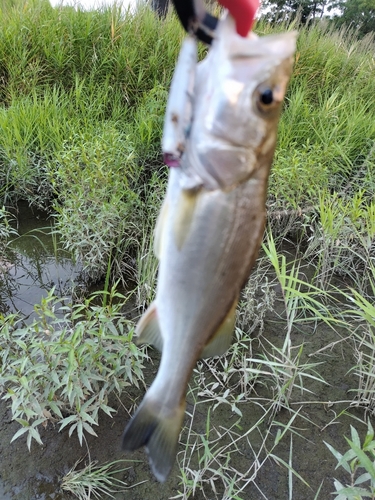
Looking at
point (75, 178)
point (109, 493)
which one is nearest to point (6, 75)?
point (75, 178)

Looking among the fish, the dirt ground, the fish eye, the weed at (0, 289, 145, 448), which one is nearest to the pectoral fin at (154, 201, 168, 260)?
the fish

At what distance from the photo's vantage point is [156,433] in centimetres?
93

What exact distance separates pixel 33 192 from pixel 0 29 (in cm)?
229

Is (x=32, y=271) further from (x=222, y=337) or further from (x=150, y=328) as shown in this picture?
(x=222, y=337)

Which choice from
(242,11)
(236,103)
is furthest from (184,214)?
(242,11)

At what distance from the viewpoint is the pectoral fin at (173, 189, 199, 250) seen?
0.83 meters

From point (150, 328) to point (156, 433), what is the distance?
0.81 ft

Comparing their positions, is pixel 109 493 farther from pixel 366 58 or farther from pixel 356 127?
pixel 366 58

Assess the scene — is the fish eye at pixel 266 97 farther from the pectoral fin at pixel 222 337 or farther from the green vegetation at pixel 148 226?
the green vegetation at pixel 148 226

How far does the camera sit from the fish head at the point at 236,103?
77cm

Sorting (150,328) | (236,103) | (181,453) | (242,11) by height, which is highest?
(242,11)

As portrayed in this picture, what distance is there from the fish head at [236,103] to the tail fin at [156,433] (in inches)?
21.5

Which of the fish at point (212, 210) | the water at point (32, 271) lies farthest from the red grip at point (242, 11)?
the water at point (32, 271)

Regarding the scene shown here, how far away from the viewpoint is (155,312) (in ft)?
3.18
